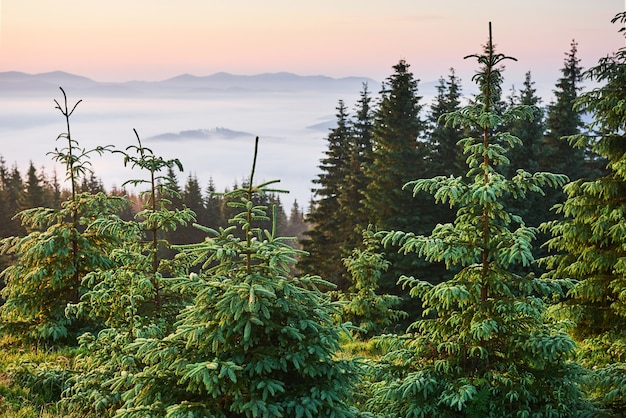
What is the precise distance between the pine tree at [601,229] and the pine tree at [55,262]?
1031 cm

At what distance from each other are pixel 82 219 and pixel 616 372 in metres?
10.2

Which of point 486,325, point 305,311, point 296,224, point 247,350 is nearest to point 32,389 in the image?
point 247,350

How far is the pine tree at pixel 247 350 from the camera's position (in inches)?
177

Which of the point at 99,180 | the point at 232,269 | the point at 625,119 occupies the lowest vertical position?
the point at 99,180

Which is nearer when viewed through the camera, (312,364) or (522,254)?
(312,364)

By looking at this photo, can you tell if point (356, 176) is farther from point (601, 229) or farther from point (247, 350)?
point (247, 350)

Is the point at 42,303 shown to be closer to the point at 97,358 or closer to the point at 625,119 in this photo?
the point at 97,358

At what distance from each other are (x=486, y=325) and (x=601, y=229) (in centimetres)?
605

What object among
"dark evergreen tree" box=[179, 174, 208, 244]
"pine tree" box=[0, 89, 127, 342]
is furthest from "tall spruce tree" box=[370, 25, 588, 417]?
"dark evergreen tree" box=[179, 174, 208, 244]

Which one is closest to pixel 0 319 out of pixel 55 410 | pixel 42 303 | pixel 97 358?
pixel 42 303

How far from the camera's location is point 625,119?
36.1 ft

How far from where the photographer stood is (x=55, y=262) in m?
11.0

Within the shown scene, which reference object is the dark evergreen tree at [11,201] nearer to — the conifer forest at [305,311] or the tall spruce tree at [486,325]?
the conifer forest at [305,311]

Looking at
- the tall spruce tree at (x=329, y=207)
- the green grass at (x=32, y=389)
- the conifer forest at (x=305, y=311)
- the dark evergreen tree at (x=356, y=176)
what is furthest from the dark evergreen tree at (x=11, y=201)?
the green grass at (x=32, y=389)
